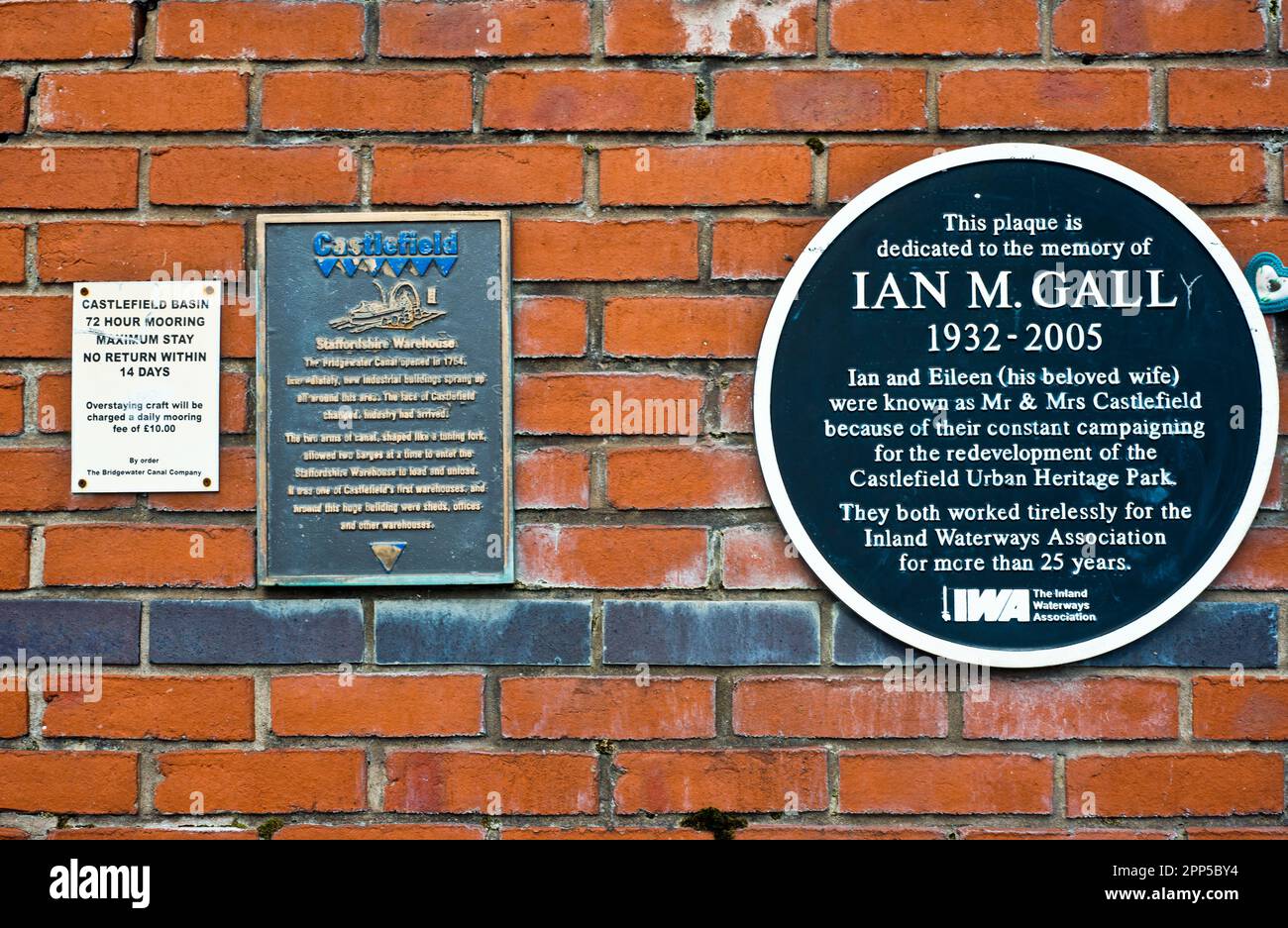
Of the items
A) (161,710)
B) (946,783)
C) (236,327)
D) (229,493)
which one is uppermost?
(236,327)

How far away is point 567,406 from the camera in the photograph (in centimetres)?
179

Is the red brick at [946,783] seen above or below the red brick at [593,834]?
above

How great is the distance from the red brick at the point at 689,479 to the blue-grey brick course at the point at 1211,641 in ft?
1.23

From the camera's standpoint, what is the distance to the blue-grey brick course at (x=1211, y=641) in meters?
1.75

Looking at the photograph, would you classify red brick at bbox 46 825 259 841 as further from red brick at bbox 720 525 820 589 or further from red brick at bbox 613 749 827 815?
red brick at bbox 720 525 820 589

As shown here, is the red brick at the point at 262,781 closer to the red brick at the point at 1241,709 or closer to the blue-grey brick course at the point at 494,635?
the blue-grey brick course at the point at 494,635

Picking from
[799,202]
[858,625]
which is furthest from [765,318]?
[858,625]

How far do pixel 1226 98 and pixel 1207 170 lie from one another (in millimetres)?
126

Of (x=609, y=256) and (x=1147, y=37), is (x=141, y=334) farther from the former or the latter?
(x=1147, y=37)

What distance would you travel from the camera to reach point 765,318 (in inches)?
70.2

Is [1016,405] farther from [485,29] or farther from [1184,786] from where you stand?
[485,29]

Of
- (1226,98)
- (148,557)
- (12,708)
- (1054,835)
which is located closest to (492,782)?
(148,557)

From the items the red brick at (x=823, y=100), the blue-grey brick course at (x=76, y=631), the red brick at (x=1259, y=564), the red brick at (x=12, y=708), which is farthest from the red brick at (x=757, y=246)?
the red brick at (x=12, y=708)

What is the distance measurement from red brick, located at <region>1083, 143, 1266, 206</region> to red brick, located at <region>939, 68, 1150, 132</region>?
2.4 inches
